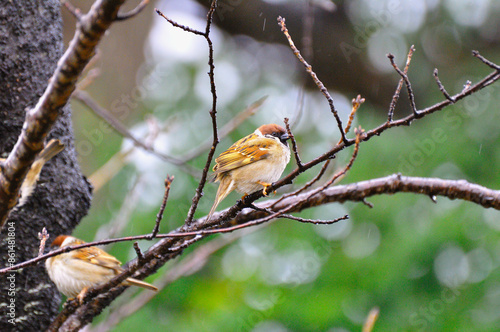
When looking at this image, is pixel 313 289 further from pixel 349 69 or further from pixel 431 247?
pixel 349 69

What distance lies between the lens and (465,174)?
5648 millimetres

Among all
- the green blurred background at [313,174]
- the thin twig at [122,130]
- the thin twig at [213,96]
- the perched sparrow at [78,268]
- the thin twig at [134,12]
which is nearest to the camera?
the thin twig at [134,12]

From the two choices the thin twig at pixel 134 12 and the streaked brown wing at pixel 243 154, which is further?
the streaked brown wing at pixel 243 154

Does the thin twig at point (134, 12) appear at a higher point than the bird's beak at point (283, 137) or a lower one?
lower

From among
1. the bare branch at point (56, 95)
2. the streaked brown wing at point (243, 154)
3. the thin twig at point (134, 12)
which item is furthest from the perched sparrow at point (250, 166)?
the thin twig at point (134, 12)

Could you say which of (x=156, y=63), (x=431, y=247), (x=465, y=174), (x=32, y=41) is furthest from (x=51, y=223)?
(x=465, y=174)

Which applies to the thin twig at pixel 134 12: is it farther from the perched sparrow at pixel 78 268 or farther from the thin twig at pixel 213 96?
the perched sparrow at pixel 78 268

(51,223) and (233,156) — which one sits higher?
(233,156)

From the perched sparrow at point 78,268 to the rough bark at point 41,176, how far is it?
0.58 feet

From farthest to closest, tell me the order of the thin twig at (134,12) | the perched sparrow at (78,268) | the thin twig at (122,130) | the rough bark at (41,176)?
the thin twig at (122,130), the perched sparrow at (78,268), the rough bark at (41,176), the thin twig at (134,12)

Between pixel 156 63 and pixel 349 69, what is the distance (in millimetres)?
2889

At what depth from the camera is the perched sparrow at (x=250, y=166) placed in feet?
11.3

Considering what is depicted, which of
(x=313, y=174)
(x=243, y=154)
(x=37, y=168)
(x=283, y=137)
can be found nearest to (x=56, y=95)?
(x=37, y=168)

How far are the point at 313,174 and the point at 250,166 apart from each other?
2204 mm
